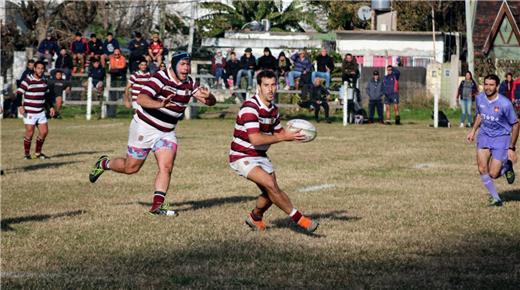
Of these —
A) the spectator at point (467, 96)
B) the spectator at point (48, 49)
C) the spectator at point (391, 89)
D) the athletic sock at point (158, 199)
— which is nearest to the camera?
the athletic sock at point (158, 199)

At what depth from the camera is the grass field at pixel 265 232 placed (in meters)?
8.48

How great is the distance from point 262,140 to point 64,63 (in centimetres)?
2741

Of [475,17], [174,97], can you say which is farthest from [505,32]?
[174,97]

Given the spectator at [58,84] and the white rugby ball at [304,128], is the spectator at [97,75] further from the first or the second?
the white rugby ball at [304,128]

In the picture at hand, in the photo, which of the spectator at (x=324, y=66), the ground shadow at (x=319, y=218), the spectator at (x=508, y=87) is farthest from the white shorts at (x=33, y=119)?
the spectator at (x=324, y=66)

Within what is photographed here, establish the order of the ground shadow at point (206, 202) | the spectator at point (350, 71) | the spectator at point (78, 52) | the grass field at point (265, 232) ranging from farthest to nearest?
the spectator at point (78, 52), the spectator at point (350, 71), the ground shadow at point (206, 202), the grass field at point (265, 232)

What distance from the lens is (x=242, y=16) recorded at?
6206 centimetres

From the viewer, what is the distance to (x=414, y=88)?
44.2 m

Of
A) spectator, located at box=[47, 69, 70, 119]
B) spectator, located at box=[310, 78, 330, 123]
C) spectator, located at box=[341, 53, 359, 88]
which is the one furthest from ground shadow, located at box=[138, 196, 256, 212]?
spectator, located at box=[47, 69, 70, 119]

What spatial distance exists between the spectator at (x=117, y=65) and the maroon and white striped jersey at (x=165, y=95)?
23174 millimetres

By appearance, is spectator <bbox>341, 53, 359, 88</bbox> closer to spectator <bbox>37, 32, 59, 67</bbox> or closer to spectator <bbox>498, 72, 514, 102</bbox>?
spectator <bbox>498, 72, 514, 102</bbox>

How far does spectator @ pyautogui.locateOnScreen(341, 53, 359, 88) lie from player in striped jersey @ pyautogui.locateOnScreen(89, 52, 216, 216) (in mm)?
22081

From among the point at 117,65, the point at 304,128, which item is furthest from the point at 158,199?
the point at 117,65

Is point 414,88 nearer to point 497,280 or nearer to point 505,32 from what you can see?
point 505,32
